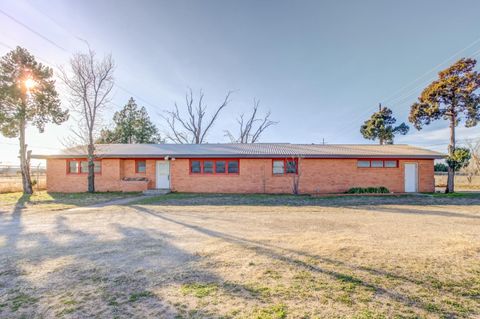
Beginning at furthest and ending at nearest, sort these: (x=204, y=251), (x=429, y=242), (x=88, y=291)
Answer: (x=429, y=242)
(x=204, y=251)
(x=88, y=291)

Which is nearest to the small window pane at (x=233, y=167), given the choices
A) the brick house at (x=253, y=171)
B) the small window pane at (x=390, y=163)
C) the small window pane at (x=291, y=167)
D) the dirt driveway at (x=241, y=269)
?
the brick house at (x=253, y=171)

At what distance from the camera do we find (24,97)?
16656 mm

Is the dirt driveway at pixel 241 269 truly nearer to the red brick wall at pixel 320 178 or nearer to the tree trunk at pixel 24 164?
the red brick wall at pixel 320 178

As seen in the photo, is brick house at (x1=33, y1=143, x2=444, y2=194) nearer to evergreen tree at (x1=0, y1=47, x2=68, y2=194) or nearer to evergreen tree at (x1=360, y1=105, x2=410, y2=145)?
evergreen tree at (x1=0, y1=47, x2=68, y2=194)

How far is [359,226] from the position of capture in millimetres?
7055

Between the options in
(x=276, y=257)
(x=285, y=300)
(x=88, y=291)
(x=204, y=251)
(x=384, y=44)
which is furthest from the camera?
(x=384, y=44)

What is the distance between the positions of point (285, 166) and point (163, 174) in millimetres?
8467

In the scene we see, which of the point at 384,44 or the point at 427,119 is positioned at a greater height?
the point at 384,44

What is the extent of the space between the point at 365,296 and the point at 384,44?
16821 millimetres

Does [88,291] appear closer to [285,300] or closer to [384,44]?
[285,300]

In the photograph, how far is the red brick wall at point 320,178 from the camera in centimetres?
1673

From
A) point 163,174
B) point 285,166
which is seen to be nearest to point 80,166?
point 163,174

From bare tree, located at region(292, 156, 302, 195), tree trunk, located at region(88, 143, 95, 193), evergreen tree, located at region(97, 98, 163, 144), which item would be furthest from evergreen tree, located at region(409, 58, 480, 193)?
evergreen tree, located at region(97, 98, 163, 144)

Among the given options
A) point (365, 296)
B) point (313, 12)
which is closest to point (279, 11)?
point (313, 12)
